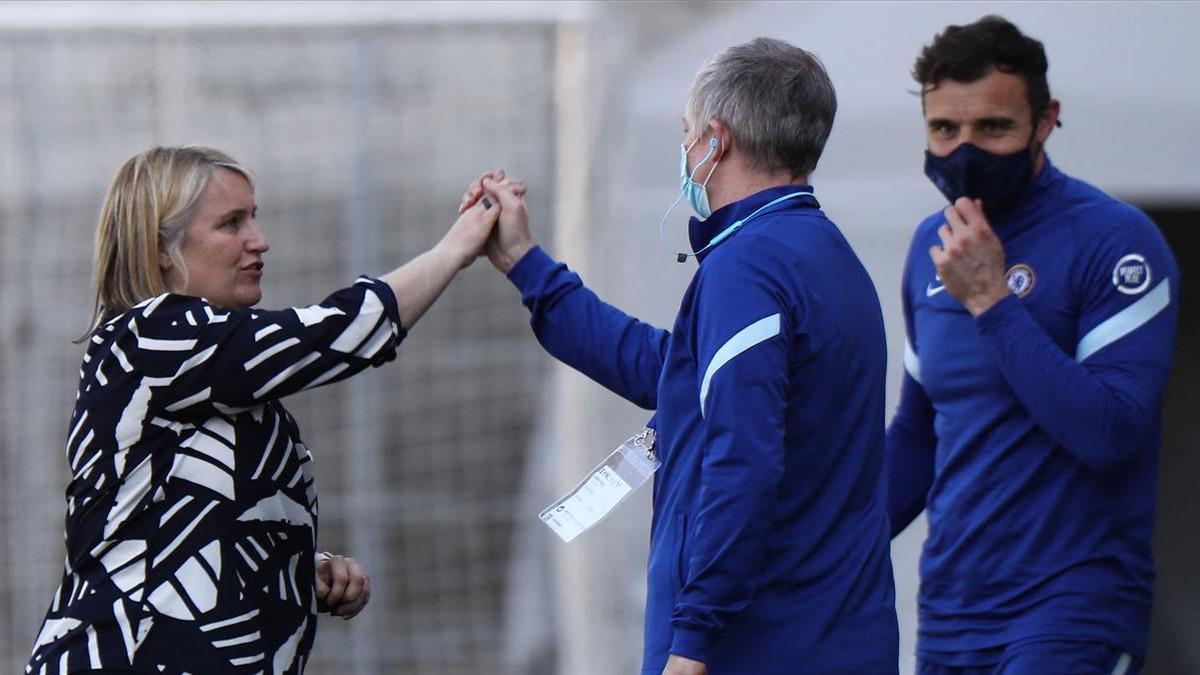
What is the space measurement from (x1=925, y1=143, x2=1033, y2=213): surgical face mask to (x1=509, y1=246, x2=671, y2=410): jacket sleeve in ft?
1.81

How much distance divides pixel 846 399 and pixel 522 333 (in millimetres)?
6820

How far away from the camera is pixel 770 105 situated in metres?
2.28

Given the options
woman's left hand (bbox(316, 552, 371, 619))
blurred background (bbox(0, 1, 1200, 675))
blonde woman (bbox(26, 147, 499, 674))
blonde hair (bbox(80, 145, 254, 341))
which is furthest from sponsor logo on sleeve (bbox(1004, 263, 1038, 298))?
blurred background (bbox(0, 1, 1200, 675))

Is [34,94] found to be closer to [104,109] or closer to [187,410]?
[104,109]

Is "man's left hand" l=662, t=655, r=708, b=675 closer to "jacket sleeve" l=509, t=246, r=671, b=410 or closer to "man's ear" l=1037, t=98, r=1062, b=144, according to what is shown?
"jacket sleeve" l=509, t=246, r=671, b=410

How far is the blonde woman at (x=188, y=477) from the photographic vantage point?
7.38 ft

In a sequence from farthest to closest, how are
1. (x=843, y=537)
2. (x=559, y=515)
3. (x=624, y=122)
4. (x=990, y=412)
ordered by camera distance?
(x=624, y=122) < (x=990, y=412) < (x=559, y=515) < (x=843, y=537)

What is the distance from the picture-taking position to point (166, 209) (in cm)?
244

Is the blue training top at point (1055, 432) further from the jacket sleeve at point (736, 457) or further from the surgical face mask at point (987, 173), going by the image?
the jacket sleeve at point (736, 457)

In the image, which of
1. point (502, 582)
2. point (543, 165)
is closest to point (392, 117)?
point (543, 165)

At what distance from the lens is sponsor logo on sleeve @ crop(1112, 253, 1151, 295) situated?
8.19 ft

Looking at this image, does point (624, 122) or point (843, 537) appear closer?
point (843, 537)

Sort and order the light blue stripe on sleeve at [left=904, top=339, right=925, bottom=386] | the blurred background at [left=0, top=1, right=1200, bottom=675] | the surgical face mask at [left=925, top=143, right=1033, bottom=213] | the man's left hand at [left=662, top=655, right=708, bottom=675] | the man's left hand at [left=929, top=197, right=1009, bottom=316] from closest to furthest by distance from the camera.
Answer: the man's left hand at [left=662, top=655, right=708, bottom=675]
the man's left hand at [left=929, top=197, right=1009, bottom=316]
the surgical face mask at [left=925, top=143, right=1033, bottom=213]
the light blue stripe on sleeve at [left=904, top=339, right=925, bottom=386]
the blurred background at [left=0, top=1, right=1200, bottom=675]

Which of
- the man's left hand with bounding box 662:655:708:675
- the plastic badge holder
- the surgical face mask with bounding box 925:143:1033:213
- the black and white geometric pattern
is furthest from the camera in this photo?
the surgical face mask with bounding box 925:143:1033:213
